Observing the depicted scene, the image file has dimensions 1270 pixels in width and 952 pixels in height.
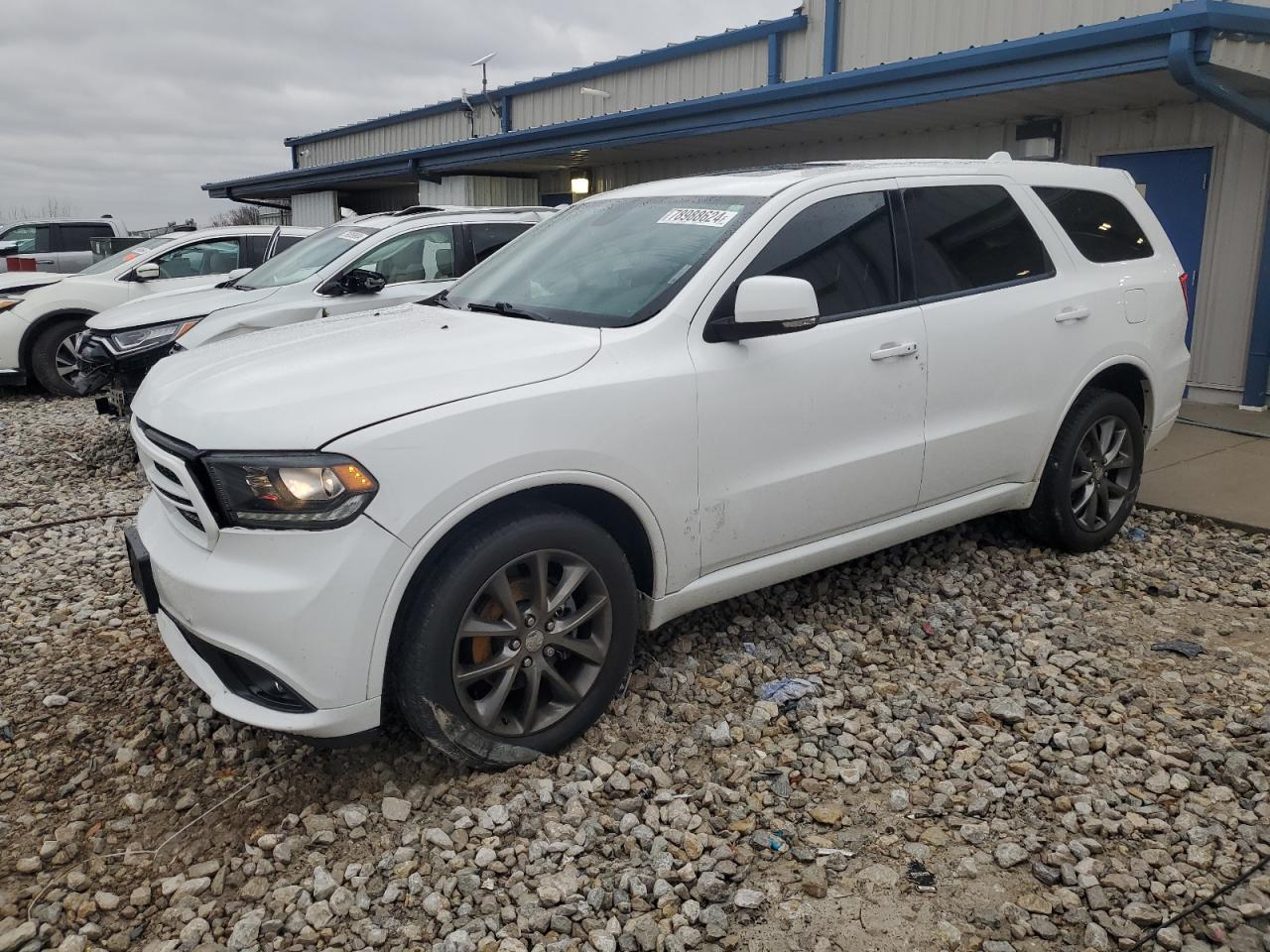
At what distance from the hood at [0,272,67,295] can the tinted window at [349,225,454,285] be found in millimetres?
5265

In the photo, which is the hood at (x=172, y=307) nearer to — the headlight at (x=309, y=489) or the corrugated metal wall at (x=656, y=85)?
the headlight at (x=309, y=489)

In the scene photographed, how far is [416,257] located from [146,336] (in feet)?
6.84

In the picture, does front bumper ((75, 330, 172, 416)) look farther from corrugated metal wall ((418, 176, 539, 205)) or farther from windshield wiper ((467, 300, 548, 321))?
corrugated metal wall ((418, 176, 539, 205))

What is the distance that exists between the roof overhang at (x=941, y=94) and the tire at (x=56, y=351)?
20.2ft

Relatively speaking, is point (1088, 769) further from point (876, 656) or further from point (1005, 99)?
point (1005, 99)

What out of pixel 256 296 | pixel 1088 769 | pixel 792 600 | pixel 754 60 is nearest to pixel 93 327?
pixel 256 296

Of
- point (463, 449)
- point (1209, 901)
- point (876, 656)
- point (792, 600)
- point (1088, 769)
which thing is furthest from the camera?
point (792, 600)

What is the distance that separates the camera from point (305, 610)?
2.67 m

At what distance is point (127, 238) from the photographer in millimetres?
15602

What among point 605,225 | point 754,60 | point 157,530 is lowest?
point 157,530

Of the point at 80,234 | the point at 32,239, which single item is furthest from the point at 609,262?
the point at 32,239

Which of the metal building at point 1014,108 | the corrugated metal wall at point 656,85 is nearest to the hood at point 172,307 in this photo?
the metal building at point 1014,108

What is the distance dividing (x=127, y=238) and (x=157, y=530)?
47.7 feet

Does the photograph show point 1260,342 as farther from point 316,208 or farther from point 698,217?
point 316,208
